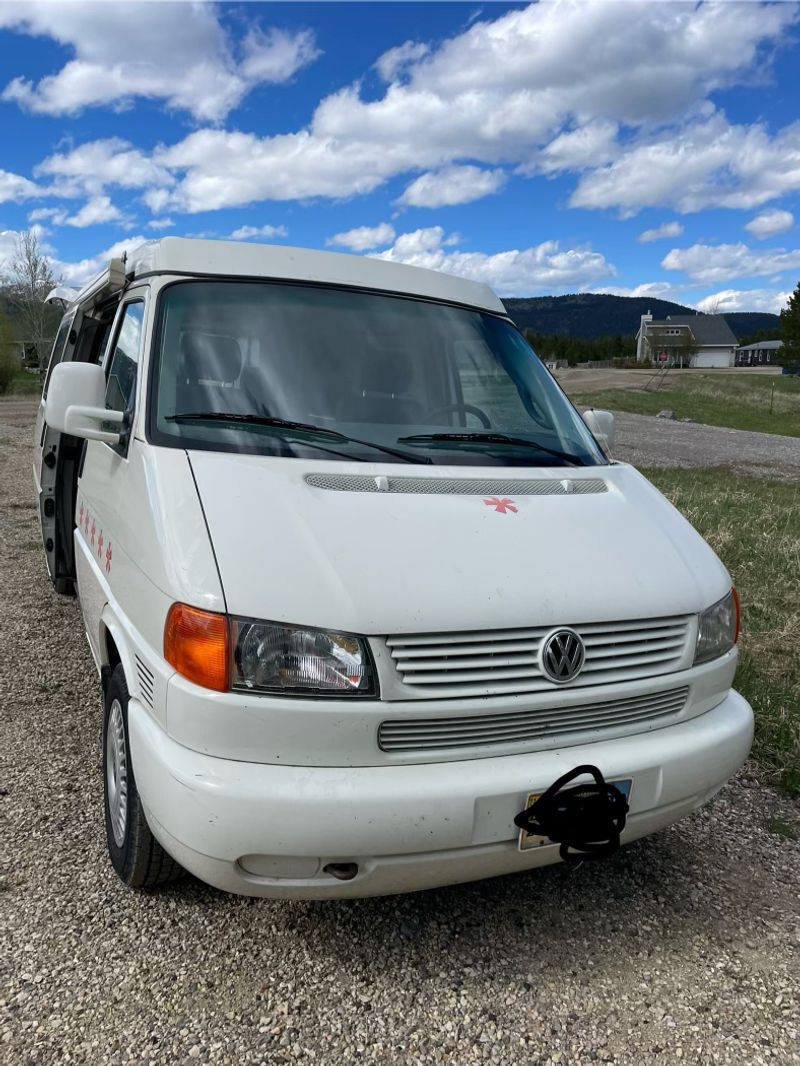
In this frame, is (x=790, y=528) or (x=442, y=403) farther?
(x=790, y=528)

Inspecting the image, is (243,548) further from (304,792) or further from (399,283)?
(399,283)

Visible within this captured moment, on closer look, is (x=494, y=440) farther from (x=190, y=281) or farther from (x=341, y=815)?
(x=341, y=815)

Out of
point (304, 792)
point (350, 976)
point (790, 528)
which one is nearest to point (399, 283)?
point (304, 792)

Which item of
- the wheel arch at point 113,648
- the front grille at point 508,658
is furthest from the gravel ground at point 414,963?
the front grille at point 508,658

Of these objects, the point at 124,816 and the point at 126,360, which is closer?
the point at 124,816

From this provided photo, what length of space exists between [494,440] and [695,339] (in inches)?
4653

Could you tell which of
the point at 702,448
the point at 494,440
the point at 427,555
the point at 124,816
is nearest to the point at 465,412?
the point at 494,440

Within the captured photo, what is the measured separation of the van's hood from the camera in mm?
2273

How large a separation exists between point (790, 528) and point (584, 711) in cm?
745

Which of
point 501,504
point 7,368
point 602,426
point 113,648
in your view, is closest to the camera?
point 501,504

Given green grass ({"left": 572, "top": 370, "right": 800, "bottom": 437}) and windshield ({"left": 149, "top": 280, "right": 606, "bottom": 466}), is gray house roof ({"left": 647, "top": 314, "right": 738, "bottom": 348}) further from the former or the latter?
windshield ({"left": 149, "top": 280, "right": 606, "bottom": 466})

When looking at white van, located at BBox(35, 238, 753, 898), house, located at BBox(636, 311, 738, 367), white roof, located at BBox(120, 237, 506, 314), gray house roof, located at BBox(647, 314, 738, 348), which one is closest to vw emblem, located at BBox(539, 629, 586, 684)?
white van, located at BBox(35, 238, 753, 898)

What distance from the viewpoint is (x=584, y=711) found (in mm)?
2473

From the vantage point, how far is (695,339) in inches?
4392
